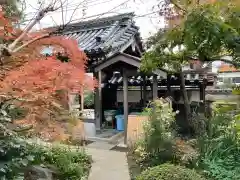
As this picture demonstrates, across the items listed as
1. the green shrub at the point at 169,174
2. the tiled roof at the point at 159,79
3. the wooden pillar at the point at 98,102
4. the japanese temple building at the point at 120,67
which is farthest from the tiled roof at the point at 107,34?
the green shrub at the point at 169,174

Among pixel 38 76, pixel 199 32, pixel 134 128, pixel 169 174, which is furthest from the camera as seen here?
pixel 134 128

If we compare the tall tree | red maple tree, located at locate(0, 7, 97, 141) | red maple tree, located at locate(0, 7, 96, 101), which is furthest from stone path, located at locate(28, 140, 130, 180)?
the tall tree

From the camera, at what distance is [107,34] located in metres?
10.2

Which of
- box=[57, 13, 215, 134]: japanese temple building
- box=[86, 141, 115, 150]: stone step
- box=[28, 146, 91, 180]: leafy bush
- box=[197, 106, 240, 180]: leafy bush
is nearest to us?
box=[197, 106, 240, 180]: leafy bush

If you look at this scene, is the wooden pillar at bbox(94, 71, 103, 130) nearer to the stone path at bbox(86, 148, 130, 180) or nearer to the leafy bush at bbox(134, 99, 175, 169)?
the stone path at bbox(86, 148, 130, 180)

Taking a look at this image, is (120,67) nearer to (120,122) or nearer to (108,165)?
(120,122)

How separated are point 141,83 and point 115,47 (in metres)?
3.08

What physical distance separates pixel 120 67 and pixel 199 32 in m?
4.66

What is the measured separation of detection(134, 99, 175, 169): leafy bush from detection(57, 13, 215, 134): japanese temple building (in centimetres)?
217

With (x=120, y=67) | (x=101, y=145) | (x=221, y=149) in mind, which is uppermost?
(x=120, y=67)

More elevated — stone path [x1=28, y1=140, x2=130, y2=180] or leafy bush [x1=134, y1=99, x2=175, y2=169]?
leafy bush [x1=134, y1=99, x2=175, y2=169]

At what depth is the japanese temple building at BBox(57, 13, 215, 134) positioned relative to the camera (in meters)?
8.71

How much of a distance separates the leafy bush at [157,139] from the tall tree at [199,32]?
1581 millimetres

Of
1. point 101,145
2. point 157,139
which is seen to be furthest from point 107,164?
point 101,145
